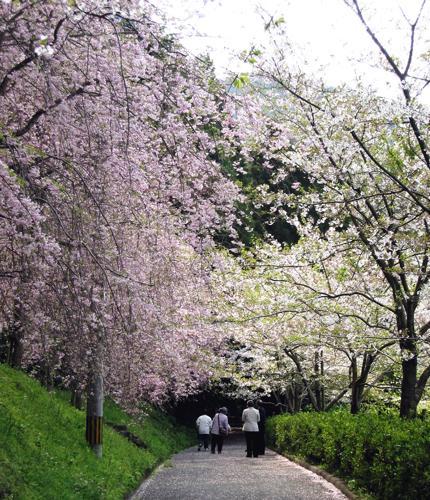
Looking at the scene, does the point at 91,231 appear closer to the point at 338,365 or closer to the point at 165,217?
the point at 165,217

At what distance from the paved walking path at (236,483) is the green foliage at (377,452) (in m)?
0.48

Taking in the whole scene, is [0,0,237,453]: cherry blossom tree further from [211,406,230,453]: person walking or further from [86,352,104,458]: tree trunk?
[211,406,230,453]: person walking

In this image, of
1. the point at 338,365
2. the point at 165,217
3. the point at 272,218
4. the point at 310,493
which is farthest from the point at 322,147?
the point at 338,365

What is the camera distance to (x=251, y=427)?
21094 mm

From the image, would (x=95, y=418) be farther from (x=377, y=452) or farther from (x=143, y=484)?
(x=377, y=452)

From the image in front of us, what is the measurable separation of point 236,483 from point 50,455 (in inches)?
186

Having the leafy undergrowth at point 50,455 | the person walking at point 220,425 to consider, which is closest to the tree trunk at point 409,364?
the leafy undergrowth at point 50,455

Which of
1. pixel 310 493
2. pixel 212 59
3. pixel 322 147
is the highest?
pixel 322 147

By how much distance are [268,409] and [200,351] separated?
58.7 feet

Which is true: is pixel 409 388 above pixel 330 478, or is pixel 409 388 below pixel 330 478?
above

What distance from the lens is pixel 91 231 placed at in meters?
7.31

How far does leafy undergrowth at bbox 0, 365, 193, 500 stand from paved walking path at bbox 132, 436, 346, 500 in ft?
1.66

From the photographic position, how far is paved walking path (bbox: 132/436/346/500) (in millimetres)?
11086

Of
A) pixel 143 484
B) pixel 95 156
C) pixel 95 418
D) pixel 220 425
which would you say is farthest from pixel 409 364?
pixel 220 425
